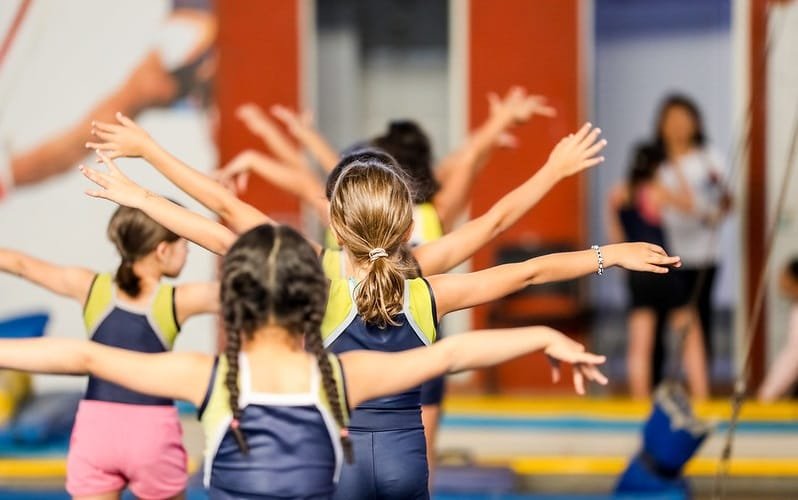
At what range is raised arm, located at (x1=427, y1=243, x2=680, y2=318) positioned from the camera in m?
3.05

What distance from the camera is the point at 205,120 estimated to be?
7.55m

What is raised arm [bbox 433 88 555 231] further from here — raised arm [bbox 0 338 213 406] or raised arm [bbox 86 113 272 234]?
raised arm [bbox 0 338 213 406]

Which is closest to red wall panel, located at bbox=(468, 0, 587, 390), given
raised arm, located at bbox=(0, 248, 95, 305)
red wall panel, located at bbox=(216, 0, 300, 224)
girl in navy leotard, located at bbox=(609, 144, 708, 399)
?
girl in navy leotard, located at bbox=(609, 144, 708, 399)

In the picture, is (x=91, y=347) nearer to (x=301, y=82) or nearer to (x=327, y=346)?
(x=327, y=346)

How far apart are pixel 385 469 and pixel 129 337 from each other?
0.98m

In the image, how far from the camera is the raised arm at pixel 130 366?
2.51 metres

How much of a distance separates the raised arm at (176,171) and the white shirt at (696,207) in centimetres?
382

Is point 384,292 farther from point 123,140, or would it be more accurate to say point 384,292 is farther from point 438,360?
point 123,140

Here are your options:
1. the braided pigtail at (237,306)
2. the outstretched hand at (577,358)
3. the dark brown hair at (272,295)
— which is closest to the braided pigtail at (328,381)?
the dark brown hair at (272,295)

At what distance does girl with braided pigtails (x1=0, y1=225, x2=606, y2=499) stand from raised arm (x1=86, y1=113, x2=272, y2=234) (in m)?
0.80

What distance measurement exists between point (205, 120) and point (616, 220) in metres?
2.49

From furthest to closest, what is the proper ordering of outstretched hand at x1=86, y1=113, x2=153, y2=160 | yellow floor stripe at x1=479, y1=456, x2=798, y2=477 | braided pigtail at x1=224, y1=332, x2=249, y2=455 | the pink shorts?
yellow floor stripe at x1=479, y1=456, x2=798, y2=477 → the pink shorts → outstretched hand at x1=86, y1=113, x2=153, y2=160 → braided pigtail at x1=224, y1=332, x2=249, y2=455

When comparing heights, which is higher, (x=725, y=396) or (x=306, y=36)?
(x=306, y=36)

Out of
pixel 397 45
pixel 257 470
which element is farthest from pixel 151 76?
pixel 257 470
